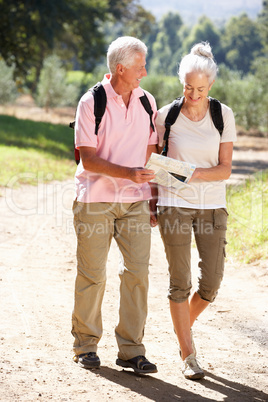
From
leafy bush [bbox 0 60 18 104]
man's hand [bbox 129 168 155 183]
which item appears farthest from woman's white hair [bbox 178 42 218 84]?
leafy bush [bbox 0 60 18 104]

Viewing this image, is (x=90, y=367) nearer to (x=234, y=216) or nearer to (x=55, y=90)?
(x=234, y=216)

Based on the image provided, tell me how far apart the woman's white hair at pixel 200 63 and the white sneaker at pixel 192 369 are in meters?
1.83

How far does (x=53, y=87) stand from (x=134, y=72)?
39.0 metres

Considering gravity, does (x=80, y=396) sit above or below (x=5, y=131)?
Result: below

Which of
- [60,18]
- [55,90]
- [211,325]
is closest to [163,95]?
[60,18]

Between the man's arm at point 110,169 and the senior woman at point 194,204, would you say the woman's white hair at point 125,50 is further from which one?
the man's arm at point 110,169

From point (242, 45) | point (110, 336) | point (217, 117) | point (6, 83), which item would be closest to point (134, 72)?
point (217, 117)

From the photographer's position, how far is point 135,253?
4.18m

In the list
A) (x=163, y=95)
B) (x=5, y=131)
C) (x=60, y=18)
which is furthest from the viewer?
(x=163, y=95)

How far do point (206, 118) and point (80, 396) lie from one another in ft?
6.38

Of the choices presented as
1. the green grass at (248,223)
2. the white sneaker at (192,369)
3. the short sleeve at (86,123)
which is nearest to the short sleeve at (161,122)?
the short sleeve at (86,123)

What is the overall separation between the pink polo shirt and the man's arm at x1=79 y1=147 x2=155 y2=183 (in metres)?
0.06

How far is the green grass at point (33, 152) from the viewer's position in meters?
13.7

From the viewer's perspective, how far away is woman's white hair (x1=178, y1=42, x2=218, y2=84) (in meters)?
4.08
